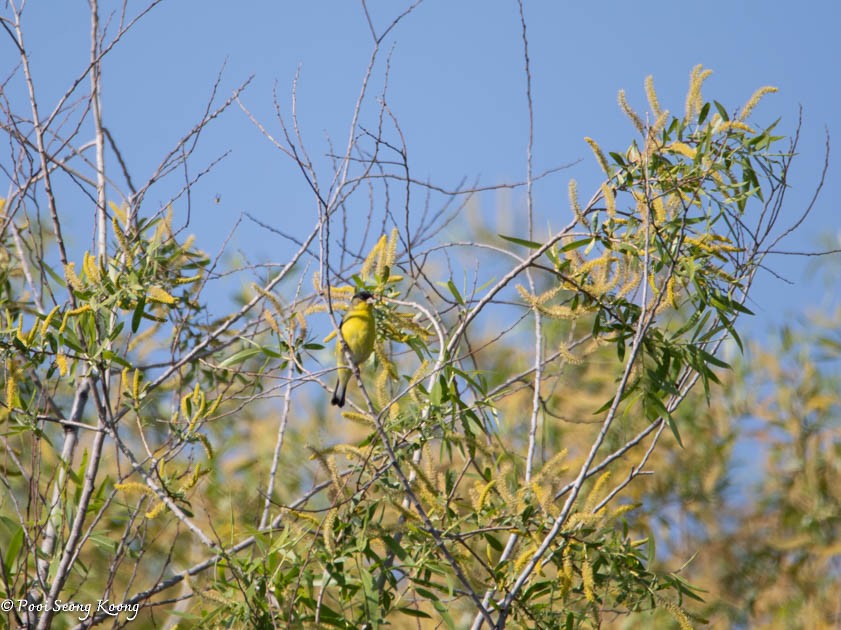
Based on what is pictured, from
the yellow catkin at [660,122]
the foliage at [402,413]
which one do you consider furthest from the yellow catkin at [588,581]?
the yellow catkin at [660,122]

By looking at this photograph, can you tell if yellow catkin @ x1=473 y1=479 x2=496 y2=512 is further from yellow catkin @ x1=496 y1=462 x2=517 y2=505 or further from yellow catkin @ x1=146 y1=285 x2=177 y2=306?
yellow catkin @ x1=146 y1=285 x2=177 y2=306

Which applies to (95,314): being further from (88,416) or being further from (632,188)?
(88,416)

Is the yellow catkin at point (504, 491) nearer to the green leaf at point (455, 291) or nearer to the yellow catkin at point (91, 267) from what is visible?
the green leaf at point (455, 291)

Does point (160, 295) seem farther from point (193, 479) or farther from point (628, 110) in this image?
point (628, 110)

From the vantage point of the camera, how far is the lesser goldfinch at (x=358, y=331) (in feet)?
11.8

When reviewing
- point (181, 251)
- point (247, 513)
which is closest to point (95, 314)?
point (181, 251)

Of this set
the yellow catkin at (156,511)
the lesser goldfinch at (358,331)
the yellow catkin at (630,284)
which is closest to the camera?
the yellow catkin at (156,511)

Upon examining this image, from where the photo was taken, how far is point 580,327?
7.09 meters

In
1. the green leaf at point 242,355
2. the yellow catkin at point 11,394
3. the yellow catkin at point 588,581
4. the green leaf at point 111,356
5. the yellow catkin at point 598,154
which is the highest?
the yellow catkin at point 598,154

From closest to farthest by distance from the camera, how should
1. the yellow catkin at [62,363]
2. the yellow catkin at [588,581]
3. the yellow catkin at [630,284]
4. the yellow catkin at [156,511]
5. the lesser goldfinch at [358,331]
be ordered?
the yellow catkin at [588,581], the yellow catkin at [156,511], the yellow catkin at [62,363], the yellow catkin at [630,284], the lesser goldfinch at [358,331]

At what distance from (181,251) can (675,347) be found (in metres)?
1.84

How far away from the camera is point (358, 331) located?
13.5 ft

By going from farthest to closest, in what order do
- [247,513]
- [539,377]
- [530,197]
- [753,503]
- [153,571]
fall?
[753,503], [153,571], [247,513], [530,197], [539,377]

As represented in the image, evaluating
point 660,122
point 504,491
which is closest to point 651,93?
point 660,122
